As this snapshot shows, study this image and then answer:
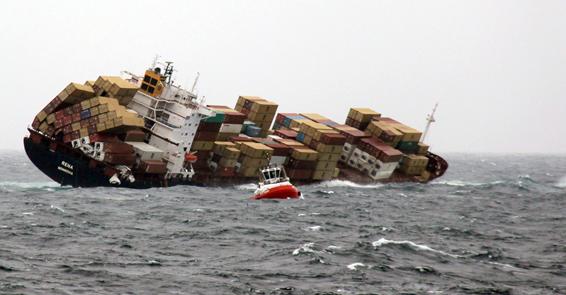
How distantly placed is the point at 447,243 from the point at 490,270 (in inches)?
345

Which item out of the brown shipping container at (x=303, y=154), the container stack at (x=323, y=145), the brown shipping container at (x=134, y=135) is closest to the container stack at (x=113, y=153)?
the brown shipping container at (x=134, y=135)

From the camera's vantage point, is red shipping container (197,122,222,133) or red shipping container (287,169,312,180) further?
red shipping container (287,169,312,180)

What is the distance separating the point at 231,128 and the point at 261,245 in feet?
146

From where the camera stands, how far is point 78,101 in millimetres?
81438

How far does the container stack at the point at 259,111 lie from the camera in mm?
103938

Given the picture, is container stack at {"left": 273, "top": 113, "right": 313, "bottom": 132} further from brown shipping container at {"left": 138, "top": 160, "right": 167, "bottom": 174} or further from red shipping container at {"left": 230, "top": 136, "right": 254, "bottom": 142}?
brown shipping container at {"left": 138, "top": 160, "right": 167, "bottom": 174}

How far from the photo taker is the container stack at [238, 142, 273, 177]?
301 ft

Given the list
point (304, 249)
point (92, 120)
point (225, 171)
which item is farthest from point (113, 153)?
point (304, 249)

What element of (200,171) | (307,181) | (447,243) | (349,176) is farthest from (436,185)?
(447,243)

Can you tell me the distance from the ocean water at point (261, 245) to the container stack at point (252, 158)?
1132 centimetres

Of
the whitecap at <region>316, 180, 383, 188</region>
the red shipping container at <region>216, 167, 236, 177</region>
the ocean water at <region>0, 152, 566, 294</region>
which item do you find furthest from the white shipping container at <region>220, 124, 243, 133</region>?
the ocean water at <region>0, 152, 566, 294</region>

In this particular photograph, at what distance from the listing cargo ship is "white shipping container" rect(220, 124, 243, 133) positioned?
108 mm

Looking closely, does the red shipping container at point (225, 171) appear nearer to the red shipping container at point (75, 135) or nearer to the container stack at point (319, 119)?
the red shipping container at point (75, 135)

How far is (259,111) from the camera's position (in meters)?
104
